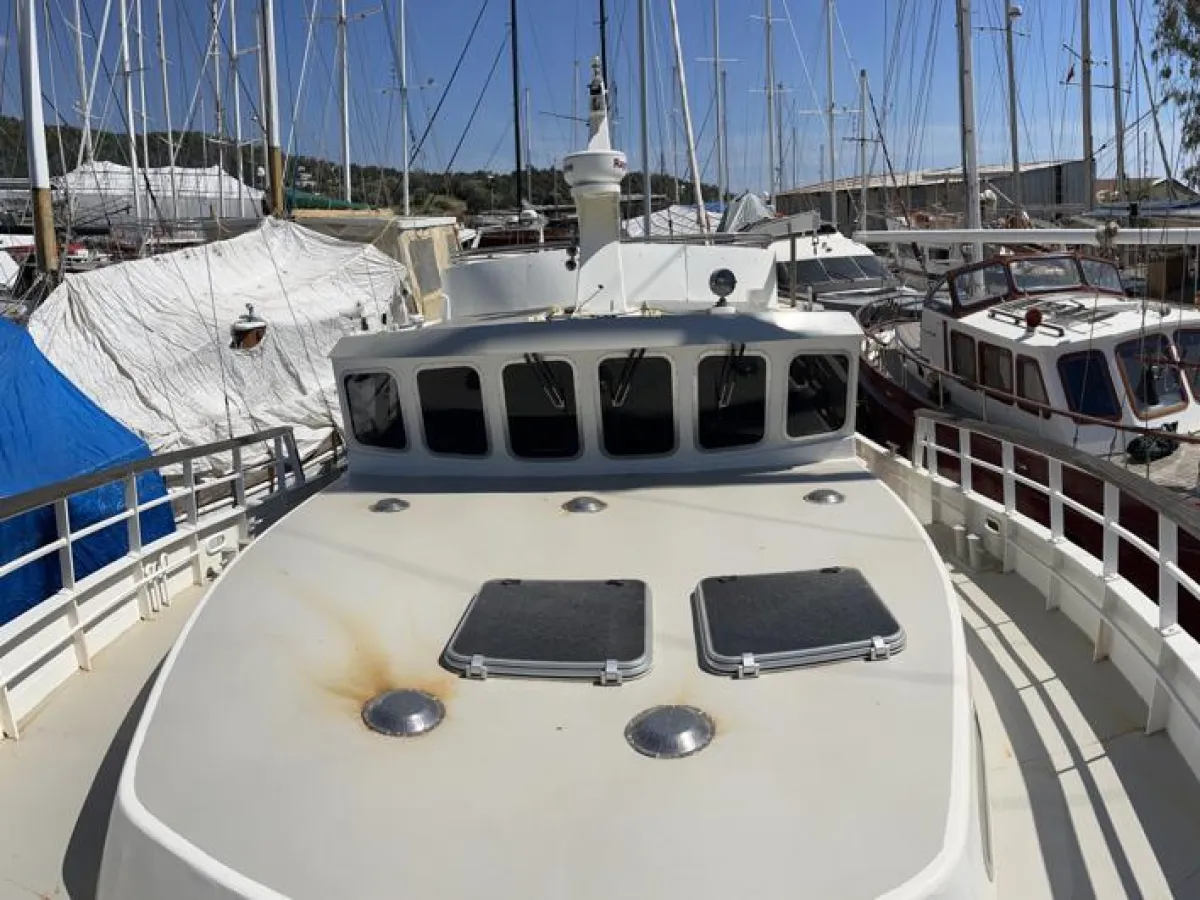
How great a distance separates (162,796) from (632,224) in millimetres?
Answer: 27746

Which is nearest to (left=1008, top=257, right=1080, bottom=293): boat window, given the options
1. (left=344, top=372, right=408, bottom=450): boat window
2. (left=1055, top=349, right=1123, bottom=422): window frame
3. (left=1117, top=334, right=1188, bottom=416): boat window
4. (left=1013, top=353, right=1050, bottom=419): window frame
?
(left=1013, top=353, right=1050, bottom=419): window frame

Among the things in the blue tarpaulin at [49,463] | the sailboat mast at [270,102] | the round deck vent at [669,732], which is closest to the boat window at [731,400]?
the round deck vent at [669,732]

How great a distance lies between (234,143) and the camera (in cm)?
2580

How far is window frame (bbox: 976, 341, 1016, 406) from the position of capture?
1153 cm

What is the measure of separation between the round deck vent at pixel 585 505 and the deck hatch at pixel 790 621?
4.07 feet

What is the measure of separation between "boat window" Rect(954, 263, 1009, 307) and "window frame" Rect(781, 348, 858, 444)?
8.03m

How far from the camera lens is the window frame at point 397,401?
235 inches

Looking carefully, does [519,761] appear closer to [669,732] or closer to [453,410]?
[669,732]

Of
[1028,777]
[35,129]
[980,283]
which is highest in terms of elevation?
[35,129]

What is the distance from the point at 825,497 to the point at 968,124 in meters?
12.2

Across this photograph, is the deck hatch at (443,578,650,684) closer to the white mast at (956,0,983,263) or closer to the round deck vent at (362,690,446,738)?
the round deck vent at (362,690,446,738)

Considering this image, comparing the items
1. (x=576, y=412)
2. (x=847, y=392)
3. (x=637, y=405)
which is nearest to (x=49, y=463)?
→ (x=576, y=412)

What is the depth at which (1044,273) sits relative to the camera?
1329cm

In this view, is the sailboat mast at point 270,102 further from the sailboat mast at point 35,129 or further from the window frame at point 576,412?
the window frame at point 576,412
